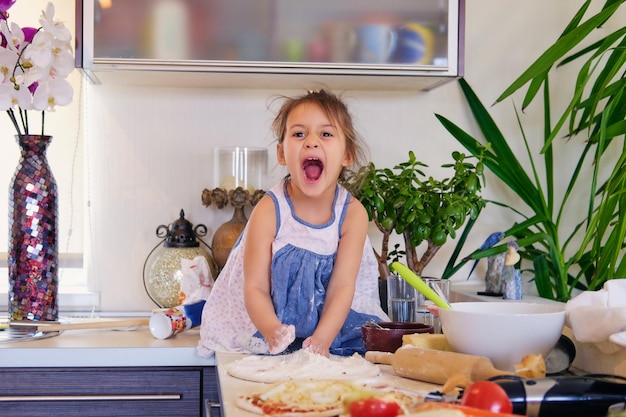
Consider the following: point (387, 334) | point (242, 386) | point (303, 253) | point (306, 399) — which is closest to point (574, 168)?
point (303, 253)

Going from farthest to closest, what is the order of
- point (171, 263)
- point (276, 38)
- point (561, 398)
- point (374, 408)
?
point (171, 263) < point (276, 38) < point (561, 398) < point (374, 408)

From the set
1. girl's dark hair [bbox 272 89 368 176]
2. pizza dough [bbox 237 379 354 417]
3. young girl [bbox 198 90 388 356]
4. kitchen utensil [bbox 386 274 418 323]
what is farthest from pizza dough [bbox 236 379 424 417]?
girl's dark hair [bbox 272 89 368 176]

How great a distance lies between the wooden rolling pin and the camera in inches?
45.6

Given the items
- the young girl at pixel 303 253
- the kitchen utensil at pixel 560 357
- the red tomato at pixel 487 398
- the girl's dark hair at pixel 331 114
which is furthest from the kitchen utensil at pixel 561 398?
the girl's dark hair at pixel 331 114

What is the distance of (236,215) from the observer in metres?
2.31

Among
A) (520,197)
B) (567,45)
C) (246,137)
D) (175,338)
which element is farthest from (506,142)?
(175,338)

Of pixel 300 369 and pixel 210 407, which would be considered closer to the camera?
pixel 300 369

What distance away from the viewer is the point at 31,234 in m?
2.03

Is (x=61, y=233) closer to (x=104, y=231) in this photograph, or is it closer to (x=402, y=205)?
(x=104, y=231)

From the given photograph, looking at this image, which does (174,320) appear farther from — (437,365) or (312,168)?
(437,365)

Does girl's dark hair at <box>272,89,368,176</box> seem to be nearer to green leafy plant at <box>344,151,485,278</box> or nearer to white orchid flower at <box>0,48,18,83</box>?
green leafy plant at <box>344,151,485,278</box>

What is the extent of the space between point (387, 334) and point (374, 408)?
0.66 meters

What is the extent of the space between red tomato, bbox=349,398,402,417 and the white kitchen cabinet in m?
1.43

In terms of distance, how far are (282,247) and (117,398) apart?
48 centimetres
